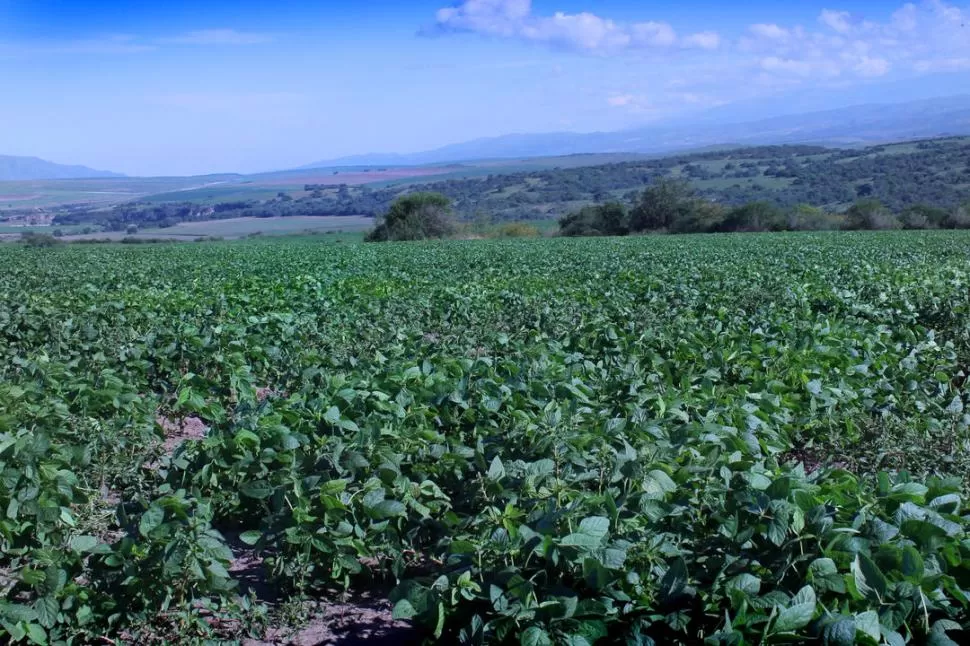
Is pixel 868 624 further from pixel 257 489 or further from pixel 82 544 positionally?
pixel 82 544

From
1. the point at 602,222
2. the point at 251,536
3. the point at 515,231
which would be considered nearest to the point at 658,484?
the point at 251,536

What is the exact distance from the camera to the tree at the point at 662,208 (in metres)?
64.4

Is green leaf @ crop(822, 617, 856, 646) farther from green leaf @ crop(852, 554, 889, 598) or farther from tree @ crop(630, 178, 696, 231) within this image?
tree @ crop(630, 178, 696, 231)

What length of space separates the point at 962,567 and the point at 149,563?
306cm

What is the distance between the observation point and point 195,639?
3.35m

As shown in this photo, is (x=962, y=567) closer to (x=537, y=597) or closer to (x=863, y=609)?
(x=863, y=609)

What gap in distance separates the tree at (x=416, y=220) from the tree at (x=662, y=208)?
15432mm

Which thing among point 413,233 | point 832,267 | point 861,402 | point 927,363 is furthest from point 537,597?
point 413,233

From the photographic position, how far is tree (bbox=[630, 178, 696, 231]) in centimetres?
6438

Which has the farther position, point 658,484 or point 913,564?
point 658,484

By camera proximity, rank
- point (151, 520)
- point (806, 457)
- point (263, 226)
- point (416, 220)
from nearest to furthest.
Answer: point (151, 520) < point (806, 457) < point (416, 220) < point (263, 226)

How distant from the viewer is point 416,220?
65.0 meters

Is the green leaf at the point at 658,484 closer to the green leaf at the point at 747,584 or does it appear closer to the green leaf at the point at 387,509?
the green leaf at the point at 747,584

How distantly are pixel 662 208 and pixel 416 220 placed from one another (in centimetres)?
1983
